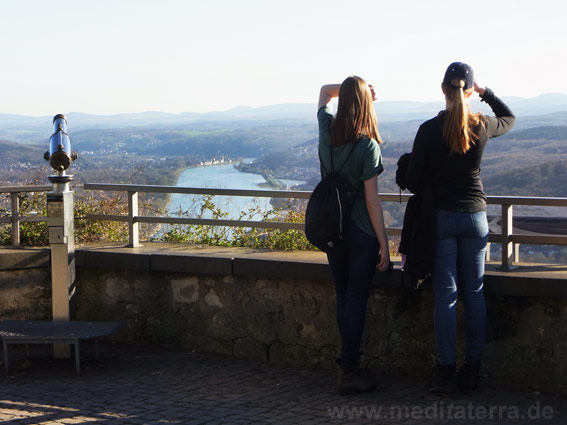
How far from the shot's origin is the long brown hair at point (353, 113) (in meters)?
5.39

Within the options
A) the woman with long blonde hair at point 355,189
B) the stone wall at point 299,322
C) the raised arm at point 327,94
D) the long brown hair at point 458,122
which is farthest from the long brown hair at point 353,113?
the stone wall at point 299,322

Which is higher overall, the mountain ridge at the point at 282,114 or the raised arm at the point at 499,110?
the mountain ridge at the point at 282,114

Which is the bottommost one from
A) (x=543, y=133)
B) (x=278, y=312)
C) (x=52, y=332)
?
(x=52, y=332)

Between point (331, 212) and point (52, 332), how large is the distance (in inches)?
105

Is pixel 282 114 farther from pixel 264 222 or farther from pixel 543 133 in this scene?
pixel 264 222

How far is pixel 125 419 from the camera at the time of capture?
539cm

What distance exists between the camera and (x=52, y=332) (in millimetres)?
6641

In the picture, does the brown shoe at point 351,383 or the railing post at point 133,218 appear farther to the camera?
the railing post at point 133,218

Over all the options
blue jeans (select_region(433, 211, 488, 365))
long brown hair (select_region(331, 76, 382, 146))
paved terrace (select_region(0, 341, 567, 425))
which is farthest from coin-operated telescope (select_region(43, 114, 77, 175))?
blue jeans (select_region(433, 211, 488, 365))

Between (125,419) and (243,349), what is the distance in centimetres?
176

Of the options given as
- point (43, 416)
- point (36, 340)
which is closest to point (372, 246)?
point (43, 416)

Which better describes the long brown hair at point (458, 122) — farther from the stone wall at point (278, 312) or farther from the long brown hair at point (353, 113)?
the stone wall at point (278, 312)

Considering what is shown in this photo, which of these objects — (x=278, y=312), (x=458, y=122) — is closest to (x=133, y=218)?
(x=278, y=312)

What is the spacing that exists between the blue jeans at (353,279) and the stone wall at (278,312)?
0.60 metres
